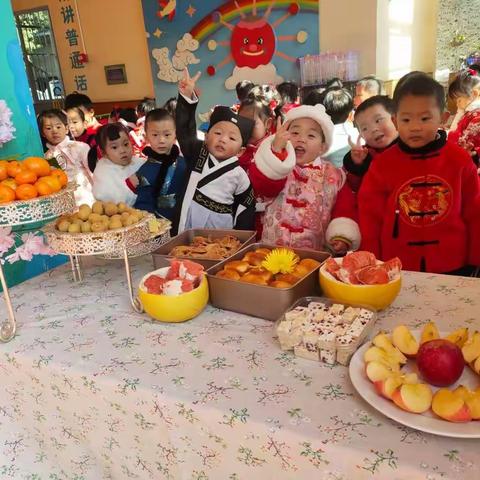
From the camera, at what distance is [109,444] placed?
0.95 meters

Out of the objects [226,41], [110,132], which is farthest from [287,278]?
[226,41]

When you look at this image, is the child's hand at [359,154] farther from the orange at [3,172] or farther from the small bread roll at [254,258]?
the orange at [3,172]

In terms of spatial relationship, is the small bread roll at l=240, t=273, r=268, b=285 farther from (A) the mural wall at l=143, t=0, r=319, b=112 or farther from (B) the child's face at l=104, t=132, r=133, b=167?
(A) the mural wall at l=143, t=0, r=319, b=112

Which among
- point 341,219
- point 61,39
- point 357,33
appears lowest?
point 341,219

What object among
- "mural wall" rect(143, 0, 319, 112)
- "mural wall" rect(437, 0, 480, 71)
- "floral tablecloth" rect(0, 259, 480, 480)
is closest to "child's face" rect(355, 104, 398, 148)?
"floral tablecloth" rect(0, 259, 480, 480)

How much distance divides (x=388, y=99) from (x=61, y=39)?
656 centimetres

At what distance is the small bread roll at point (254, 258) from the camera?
1138mm

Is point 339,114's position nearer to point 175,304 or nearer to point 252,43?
point 175,304

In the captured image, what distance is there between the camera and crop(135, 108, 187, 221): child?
6.28 feet

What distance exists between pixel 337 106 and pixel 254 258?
1744mm

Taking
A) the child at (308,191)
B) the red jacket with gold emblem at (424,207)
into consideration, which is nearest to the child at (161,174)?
the child at (308,191)

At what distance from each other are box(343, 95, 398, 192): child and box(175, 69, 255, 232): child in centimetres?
42

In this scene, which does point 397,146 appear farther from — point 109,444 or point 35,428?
point 35,428

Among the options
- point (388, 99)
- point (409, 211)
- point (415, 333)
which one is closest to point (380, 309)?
point (415, 333)
